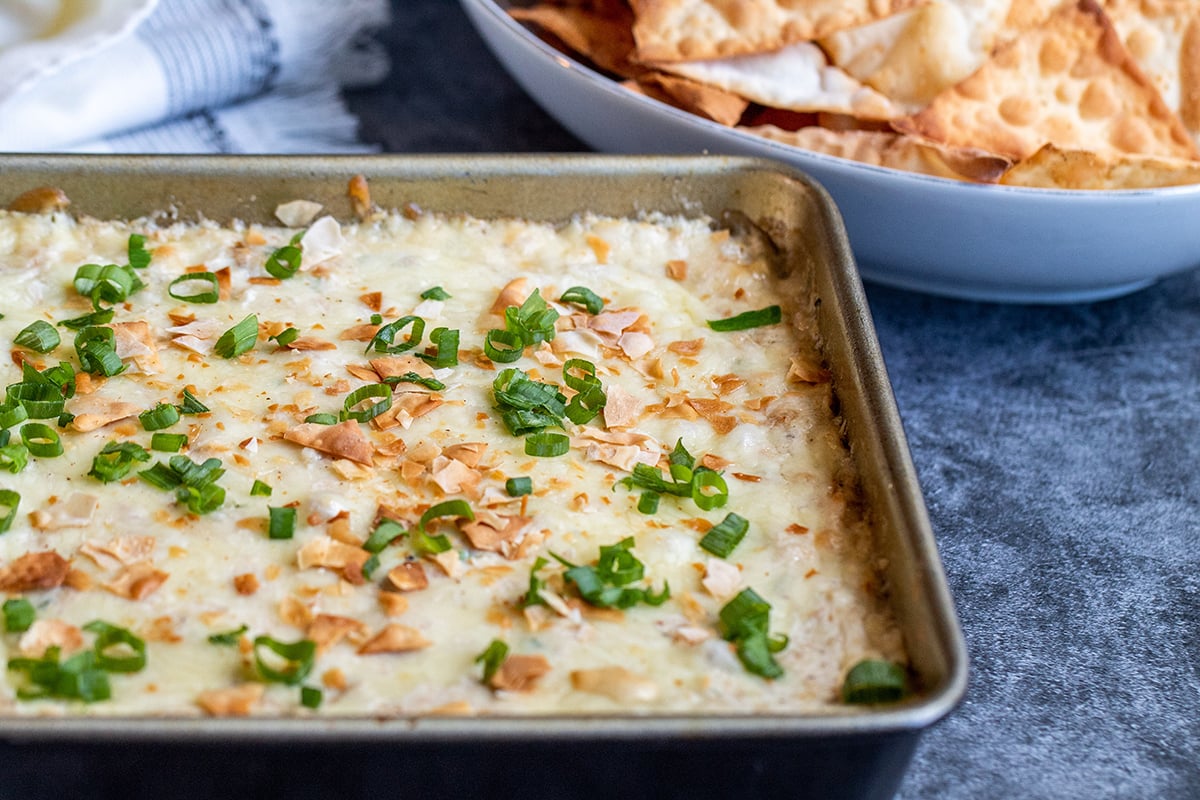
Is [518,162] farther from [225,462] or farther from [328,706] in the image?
[328,706]

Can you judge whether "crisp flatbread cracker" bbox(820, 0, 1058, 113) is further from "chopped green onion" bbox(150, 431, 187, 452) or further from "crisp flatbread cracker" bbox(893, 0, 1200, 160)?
"chopped green onion" bbox(150, 431, 187, 452)

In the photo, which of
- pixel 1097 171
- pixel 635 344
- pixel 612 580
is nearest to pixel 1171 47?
pixel 1097 171

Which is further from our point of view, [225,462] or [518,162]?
[518,162]

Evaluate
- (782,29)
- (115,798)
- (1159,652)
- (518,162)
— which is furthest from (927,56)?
(115,798)

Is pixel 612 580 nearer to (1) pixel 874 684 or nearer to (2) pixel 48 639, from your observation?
(1) pixel 874 684

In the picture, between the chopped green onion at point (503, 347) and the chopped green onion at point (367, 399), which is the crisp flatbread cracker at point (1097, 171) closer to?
the chopped green onion at point (503, 347)
